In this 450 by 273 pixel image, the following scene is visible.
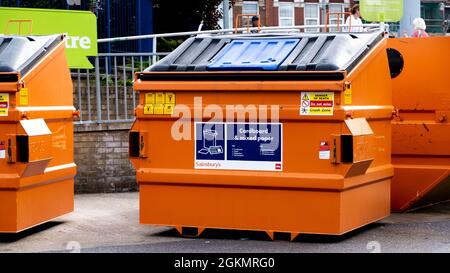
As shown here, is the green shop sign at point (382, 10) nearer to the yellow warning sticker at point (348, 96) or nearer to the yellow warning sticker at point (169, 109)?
the yellow warning sticker at point (348, 96)

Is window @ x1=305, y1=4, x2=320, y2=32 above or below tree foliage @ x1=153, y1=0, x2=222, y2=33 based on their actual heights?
above

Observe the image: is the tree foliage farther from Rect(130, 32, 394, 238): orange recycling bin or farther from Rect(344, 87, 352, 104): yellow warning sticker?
Rect(344, 87, 352, 104): yellow warning sticker

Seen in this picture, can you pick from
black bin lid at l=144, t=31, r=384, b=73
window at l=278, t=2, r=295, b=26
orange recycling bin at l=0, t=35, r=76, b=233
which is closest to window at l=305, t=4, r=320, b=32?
window at l=278, t=2, r=295, b=26

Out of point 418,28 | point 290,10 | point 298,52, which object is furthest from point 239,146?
point 290,10

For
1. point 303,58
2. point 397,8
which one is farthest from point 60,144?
point 397,8

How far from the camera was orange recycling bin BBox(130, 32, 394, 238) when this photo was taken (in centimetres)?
866

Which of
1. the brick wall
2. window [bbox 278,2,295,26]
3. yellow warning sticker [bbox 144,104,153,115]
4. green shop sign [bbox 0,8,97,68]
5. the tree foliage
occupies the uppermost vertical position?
window [bbox 278,2,295,26]

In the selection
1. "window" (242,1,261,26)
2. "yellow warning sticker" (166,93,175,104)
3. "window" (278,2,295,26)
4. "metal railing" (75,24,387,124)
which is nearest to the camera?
"yellow warning sticker" (166,93,175,104)

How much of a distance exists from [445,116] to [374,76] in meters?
1.27

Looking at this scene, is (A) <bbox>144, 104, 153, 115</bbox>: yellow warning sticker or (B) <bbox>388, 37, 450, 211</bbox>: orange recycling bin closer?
(A) <bbox>144, 104, 153, 115</bbox>: yellow warning sticker

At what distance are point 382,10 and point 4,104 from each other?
5.73 meters

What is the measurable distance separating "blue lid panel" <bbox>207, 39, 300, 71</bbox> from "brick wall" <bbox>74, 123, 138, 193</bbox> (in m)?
3.63

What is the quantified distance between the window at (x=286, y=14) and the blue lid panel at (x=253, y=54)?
39622 millimetres

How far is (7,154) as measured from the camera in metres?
8.91
